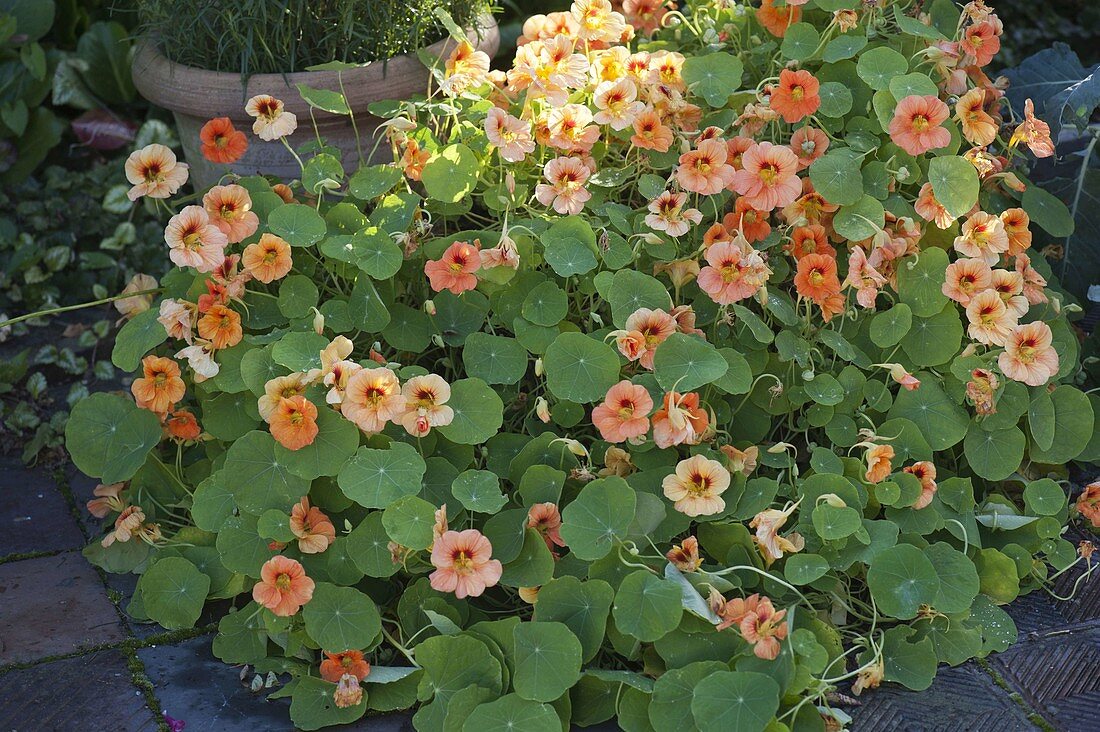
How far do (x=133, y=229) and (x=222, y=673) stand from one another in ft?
6.49

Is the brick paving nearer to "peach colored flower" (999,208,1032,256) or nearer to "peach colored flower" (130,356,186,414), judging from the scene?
"peach colored flower" (130,356,186,414)

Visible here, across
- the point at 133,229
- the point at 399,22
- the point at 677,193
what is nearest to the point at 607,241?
the point at 677,193

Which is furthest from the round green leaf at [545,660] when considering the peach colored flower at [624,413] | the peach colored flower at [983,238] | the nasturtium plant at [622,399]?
the peach colored flower at [983,238]

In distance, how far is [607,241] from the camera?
218cm

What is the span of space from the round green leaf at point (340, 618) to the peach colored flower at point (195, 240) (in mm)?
662

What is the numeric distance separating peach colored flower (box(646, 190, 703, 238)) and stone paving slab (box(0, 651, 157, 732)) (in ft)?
4.33

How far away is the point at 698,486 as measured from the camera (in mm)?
1924

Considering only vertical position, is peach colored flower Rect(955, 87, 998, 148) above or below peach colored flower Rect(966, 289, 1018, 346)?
above

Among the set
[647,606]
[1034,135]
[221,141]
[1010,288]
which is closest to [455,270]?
[221,141]

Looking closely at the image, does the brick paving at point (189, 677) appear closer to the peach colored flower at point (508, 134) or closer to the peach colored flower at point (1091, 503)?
the peach colored flower at point (1091, 503)

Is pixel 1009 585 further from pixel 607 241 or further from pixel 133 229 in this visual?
pixel 133 229

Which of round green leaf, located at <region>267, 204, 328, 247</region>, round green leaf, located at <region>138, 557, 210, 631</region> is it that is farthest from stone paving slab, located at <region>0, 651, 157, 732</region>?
round green leaf, located at <region>267, 204, 328, 247</region>

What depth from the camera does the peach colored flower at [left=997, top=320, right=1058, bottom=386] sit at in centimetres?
209

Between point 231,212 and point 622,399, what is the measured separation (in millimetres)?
886
